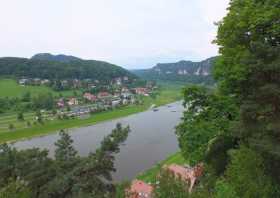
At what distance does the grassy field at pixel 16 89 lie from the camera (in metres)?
94.3

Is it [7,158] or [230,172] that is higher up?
[230,172]

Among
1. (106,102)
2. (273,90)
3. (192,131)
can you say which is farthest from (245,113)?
(106,102)

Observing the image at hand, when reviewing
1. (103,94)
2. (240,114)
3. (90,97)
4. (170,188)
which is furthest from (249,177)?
(103,94)

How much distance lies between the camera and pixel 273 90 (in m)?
9.59

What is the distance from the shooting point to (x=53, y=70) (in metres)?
130

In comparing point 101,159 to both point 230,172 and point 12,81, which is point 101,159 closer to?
point 230,172

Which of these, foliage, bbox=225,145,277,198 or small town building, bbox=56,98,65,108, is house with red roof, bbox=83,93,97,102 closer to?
small town building, bbox=56,98,65,108

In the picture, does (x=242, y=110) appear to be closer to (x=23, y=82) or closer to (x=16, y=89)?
(x=16, y=89)

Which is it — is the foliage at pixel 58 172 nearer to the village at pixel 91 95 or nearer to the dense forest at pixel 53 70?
the village at pixel 91 95

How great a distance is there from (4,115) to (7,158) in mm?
56742

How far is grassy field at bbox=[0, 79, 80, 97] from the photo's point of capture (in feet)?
310

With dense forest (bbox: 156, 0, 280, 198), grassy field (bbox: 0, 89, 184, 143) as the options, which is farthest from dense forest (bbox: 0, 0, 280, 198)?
grassy field (bbox: 0, 89, 184, 143)

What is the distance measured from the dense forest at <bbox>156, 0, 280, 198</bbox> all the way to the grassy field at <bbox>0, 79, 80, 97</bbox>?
290ft

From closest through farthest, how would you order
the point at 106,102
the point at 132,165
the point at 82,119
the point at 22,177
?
the point at 22,177 < the point at 132,165 < the point at 82,119 < the point at 106,102
